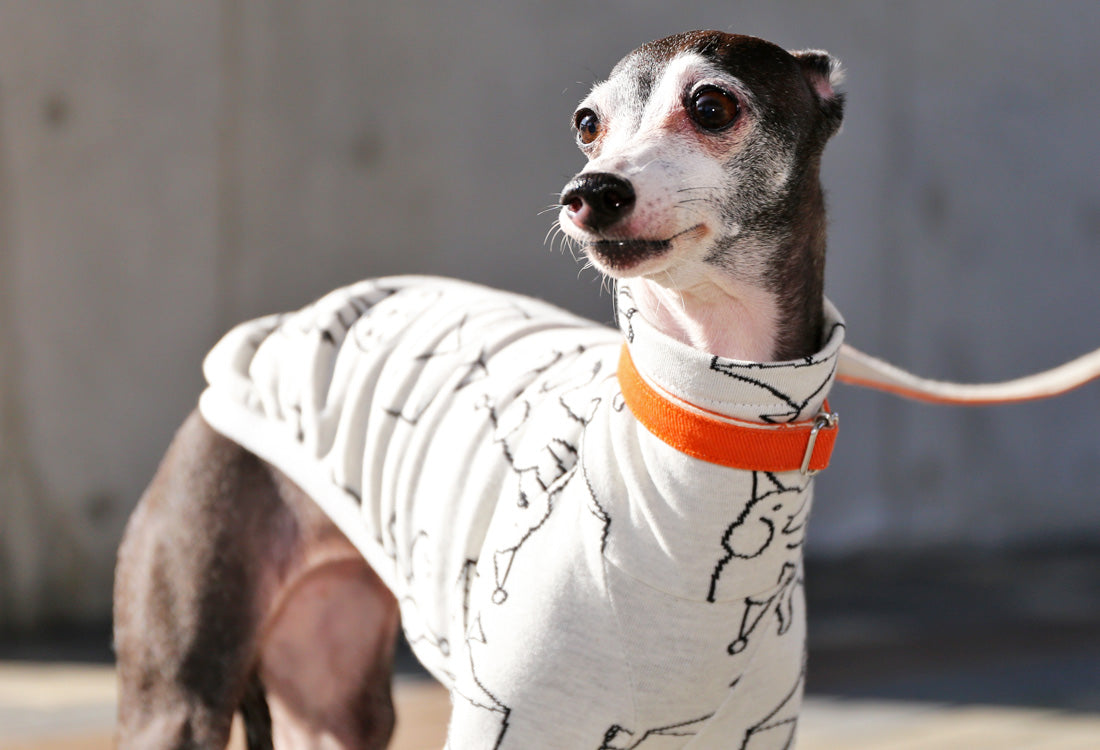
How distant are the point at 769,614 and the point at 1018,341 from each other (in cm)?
362

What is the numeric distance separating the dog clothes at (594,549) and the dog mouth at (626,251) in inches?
3.5

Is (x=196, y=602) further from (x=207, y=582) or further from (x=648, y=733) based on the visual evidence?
(x=648, y=733)

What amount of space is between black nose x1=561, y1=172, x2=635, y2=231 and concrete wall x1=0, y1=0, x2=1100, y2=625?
209 cm

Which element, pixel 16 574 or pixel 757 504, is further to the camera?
pixel 16 574

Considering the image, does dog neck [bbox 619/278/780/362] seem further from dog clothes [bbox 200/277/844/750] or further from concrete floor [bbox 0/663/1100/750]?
concrete floor [bbox 0/663/1100/750]

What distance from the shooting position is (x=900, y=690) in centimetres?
285

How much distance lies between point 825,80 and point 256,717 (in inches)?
46.2

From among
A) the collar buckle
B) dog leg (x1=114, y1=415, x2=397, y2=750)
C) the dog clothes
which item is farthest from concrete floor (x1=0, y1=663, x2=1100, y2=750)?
the collar buckle

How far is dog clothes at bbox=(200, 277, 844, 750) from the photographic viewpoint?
110 cm

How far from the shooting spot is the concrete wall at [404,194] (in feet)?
10.4

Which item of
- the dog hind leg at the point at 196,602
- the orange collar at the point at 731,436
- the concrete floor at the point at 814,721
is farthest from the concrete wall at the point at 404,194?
the orange collar at the point at 731,436

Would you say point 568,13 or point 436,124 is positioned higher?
point 568,13

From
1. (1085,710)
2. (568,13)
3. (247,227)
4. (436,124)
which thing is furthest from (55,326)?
(1085,710)

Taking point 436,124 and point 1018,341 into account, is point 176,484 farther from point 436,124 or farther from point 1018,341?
point 1018,341
